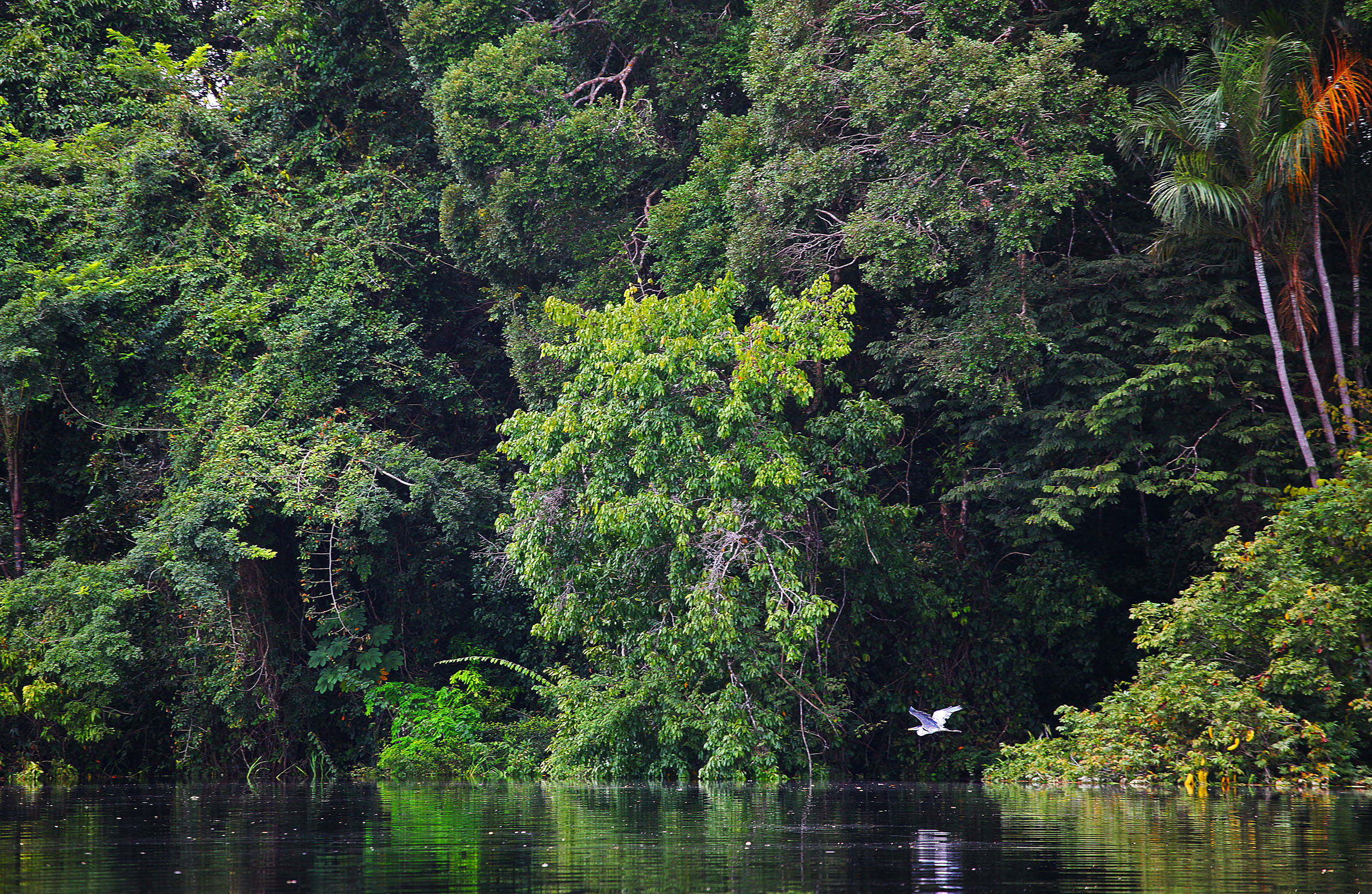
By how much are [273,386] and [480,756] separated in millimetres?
6743

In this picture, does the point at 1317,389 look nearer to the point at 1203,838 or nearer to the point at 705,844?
the point at 1203,838

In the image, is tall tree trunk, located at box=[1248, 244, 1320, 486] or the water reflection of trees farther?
tall tree trunk, located at box=[1248, 244, 1320, 486]

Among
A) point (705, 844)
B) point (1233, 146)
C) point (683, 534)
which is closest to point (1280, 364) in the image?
point (1233, 146)

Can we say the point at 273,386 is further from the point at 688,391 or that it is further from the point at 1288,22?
the point at 1288,22

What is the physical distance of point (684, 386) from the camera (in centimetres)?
1623

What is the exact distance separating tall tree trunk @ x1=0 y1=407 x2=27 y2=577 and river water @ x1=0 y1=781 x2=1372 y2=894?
29.4 ft

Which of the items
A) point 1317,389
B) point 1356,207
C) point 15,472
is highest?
point 1356,207

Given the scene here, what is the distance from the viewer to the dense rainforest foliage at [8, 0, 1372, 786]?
598 inches

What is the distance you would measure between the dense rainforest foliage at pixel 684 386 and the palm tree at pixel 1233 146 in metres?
0.06

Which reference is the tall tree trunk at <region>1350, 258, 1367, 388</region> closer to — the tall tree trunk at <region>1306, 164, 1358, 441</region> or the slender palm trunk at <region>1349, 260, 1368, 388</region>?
the slender palm trunk at <region>1349, 260, 1368, 388</region>

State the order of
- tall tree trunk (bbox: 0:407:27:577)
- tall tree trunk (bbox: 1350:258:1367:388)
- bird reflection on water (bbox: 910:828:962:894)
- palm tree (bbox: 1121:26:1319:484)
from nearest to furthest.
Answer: bird reflection on water (bbox: 910:828:962:894), palm tree (bbox: 1121:26:1319:484), tall tree trunk (bbox: 1350:258:1367:388), tall tree trunk (bbox: 0:407:27:577)

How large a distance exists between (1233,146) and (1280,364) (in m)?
2.65

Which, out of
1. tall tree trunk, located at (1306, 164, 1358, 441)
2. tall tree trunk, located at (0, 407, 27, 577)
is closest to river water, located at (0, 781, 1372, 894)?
tall tree trunk, located at (1306, 164, 1358, 441)

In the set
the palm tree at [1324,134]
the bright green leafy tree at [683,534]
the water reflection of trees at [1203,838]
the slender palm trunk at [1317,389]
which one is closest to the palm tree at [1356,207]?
the palm tree at [1324,134]
